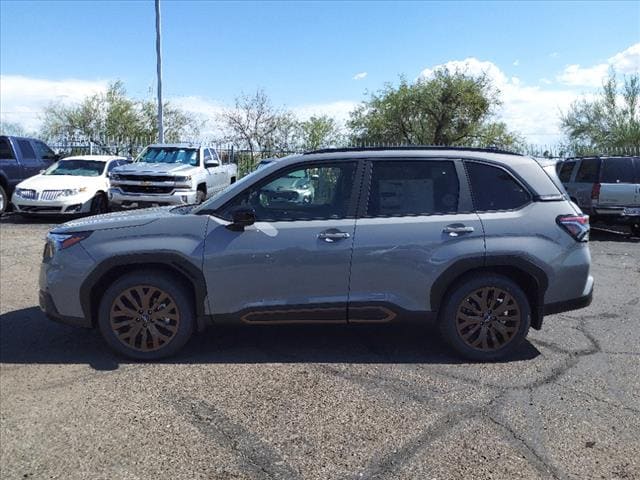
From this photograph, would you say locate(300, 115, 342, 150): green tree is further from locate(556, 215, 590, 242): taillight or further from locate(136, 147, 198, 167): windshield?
locate(556, 215, 590, 242): taillight

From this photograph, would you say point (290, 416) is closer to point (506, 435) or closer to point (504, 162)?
point (506, 435)

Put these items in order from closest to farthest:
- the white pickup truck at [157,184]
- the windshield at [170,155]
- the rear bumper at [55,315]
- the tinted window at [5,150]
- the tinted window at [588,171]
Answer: the rear bumper at [55,315]
the tinted window at [588,171]
the white pickup truck at [157,184]
the windshield at [170,155]
the tinted window at [5,150]

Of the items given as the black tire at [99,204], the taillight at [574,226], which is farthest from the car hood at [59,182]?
the taillight at [574,226]

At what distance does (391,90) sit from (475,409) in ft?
78.3

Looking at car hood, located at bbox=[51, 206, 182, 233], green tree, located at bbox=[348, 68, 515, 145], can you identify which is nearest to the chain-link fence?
green tree, located at bbox=[348, 68, 515, 145]

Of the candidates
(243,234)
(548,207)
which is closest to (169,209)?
(243,234)

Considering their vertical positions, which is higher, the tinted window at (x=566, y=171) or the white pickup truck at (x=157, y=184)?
the tinted window at (x=566, y=171)

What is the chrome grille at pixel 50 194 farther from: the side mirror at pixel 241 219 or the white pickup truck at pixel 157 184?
the side mirror at pixel 241 219

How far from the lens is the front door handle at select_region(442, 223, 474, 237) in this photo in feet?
15.1

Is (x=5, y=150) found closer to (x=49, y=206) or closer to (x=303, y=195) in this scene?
(x=49, y=206)

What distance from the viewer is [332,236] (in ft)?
14.9

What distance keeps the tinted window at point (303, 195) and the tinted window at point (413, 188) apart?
241mm

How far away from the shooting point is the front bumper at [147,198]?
1305cm

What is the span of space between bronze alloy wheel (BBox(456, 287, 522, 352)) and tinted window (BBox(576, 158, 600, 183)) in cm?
948
